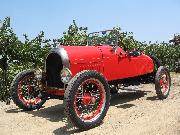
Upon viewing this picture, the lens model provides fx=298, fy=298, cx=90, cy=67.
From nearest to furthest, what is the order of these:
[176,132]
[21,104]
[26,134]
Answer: [176,132], [26,134], [21,104]

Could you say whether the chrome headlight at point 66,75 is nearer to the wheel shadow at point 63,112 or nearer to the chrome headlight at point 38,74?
the wheel shadow at point 63,112

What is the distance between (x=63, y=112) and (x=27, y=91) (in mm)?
1135

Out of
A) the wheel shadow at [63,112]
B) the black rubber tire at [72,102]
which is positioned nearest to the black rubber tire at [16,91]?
the wheel shadow at [63,112]

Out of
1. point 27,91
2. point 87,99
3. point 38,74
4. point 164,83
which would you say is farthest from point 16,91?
point 164,83

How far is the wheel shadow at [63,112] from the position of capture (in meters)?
5.80

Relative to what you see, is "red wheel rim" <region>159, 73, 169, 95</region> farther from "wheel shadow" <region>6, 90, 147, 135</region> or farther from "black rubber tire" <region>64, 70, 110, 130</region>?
"black rubber tire" <region>64, 70, 110, 130</region>

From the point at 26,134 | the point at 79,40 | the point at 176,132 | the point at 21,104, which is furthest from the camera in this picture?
the point at 79,40

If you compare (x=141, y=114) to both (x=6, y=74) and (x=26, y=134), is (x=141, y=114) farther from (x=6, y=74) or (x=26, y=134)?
(x=6, y=74)

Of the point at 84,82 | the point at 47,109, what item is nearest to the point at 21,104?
the point at 47,109

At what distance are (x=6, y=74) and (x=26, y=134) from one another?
155 inches

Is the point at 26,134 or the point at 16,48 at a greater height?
the point at 16,48

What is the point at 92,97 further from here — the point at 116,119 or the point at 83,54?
the point at 83,54

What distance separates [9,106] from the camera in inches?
327

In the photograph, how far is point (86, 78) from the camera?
19.3 feet
